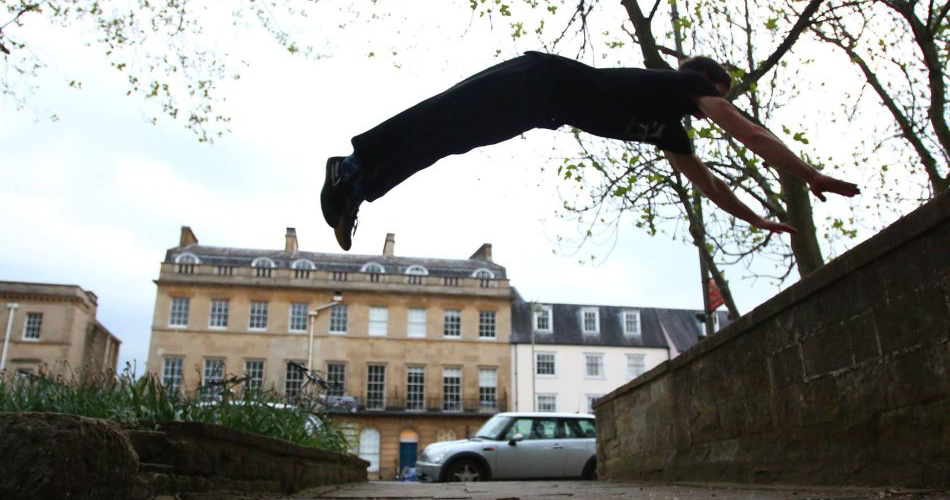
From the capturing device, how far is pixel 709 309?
569 inches

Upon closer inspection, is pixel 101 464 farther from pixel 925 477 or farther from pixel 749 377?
pixel 749 377

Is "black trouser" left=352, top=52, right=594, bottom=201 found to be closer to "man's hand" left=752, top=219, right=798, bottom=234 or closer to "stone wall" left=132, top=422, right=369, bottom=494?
"man's hand" left=752, top=219, right=798, bottom=234

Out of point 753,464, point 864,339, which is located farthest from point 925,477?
point 753,464

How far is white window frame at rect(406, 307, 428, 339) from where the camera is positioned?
42031 mm

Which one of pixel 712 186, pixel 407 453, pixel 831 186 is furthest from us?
pixel 407 453

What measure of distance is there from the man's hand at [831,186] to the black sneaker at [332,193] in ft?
6.22

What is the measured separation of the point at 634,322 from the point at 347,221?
4281 centimetres

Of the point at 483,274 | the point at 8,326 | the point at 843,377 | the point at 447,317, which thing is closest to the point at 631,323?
the point at 483,274

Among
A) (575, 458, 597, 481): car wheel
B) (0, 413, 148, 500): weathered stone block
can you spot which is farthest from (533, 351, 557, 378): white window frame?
(0, 413, 148, 500): weathered stone block

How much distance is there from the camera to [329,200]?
3.21 meters

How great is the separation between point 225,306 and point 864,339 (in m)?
40.4

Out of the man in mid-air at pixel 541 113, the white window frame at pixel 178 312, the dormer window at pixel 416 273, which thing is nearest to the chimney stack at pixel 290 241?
the white window frame at pixel 178 312

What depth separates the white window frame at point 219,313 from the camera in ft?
132

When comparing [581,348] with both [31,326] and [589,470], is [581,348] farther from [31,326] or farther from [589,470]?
[31,326]
